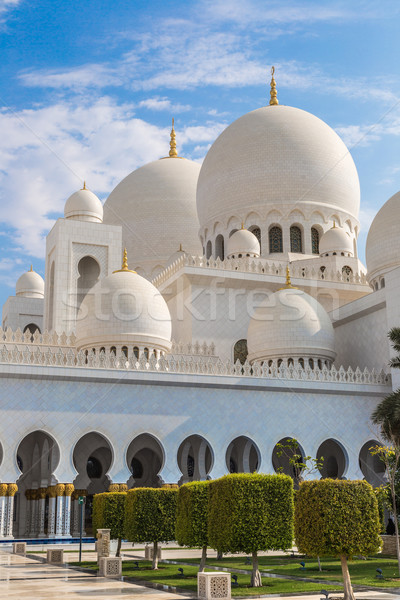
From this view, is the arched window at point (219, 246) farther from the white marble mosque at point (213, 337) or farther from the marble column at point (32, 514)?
the marble column at point (32, 514)

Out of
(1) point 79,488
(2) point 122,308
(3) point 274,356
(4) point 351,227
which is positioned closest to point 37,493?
(1) point 79,488

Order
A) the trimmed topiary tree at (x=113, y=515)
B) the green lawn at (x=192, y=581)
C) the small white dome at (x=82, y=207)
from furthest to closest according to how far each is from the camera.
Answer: the small white dome at (x=82, y=207) < the trimmed topiary tree at (x=113, y=515) < the green lawn at (x=192, y=581)

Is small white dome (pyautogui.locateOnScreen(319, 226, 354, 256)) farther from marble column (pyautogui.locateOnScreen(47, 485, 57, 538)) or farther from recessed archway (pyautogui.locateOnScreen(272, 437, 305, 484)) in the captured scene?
marble column (pyautogui.locateOnScreen(47, 485, 57, 538))

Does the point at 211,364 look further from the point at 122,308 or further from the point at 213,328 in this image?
the point at 213,328

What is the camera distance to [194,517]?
11.1 metres

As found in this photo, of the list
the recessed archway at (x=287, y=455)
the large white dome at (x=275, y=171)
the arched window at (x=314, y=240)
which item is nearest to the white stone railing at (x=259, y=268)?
the arched window at (x=314, y=240)

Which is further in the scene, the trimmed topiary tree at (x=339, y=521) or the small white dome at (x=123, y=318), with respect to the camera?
Result: the small white dome at (x=123, y=318)

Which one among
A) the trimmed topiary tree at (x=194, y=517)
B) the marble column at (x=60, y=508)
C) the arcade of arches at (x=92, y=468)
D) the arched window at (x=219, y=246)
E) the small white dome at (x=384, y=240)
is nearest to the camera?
the trimmed topiary tree at (x=194, y=517)

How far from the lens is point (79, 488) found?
798 inches

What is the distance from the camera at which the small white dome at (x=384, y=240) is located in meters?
24.6

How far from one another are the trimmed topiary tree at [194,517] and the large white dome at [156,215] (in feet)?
70.2

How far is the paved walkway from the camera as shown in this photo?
8727 millimetres

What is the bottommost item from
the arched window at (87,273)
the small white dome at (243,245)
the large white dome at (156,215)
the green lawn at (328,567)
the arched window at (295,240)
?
the green lawn at (328,567)

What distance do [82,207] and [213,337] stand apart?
7.41 meters
